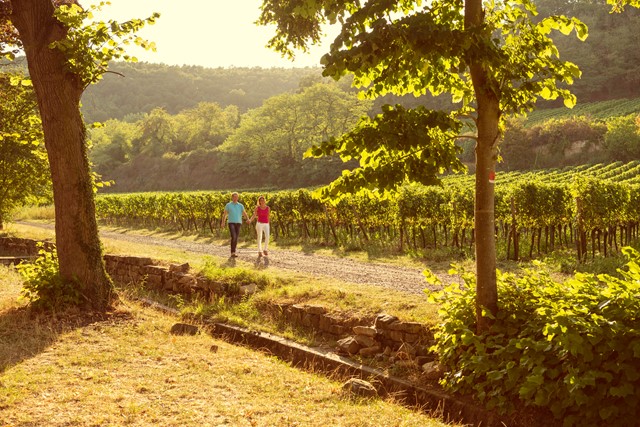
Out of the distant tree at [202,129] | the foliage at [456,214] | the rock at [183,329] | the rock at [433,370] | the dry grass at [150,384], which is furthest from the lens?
the distant tree at [202,129]

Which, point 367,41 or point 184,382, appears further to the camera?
point 184,382

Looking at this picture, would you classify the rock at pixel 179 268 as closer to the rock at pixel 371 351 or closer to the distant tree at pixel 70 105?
the distant tree at pixel 70 105

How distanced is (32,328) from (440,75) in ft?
22.7

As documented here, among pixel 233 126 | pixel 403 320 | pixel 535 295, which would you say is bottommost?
pixel 403 320

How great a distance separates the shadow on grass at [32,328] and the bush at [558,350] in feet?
17.4

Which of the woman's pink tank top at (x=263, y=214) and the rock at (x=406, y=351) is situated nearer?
the rock at (x=406, y=351)

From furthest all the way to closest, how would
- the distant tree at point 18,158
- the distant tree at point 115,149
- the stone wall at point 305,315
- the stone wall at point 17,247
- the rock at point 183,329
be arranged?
the distant tree at point 115,149, the stone wall at point 17,247, the distant tree at point 18,158, the rock at point 183,329, the stone wall at point 305,315

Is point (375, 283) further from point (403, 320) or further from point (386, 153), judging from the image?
point (386, 153)

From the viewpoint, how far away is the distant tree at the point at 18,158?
1654cm

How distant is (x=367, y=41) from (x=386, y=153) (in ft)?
4.35

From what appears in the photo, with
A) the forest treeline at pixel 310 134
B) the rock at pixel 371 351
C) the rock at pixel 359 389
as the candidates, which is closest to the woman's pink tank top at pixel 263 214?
the rock at pixel 371 351

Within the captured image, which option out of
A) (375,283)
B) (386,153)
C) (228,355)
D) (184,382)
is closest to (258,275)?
(375,283)

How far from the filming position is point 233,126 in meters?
113

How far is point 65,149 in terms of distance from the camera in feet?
29.0
